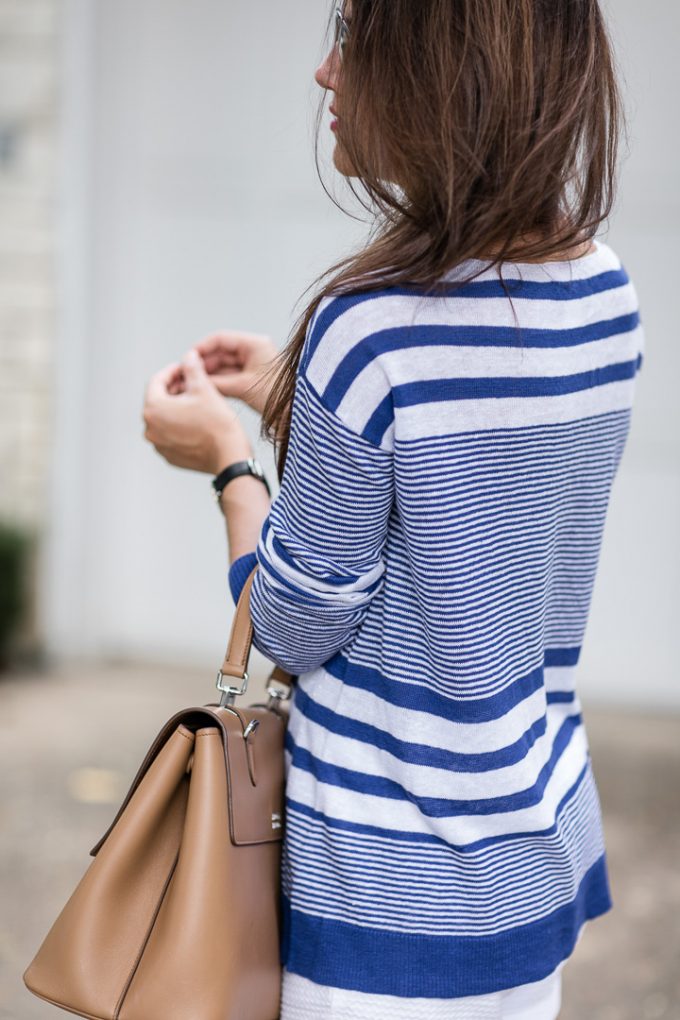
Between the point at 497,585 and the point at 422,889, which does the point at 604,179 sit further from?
the point at 422,889

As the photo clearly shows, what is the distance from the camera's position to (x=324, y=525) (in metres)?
1.00

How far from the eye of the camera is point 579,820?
121cm

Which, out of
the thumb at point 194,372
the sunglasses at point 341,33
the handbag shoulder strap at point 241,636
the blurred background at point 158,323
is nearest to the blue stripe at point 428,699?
the handbag shoulder strap at point 241,636

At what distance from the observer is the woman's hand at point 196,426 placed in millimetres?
1329

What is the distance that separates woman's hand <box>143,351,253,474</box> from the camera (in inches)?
52.3

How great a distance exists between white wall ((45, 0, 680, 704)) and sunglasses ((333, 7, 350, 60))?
11.2ft

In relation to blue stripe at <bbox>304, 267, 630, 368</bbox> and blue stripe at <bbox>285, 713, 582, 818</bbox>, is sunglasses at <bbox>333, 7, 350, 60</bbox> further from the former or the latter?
blue stripe at <bbox>285, 713, 582, 818</bbox>

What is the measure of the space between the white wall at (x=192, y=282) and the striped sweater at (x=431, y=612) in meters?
3.35

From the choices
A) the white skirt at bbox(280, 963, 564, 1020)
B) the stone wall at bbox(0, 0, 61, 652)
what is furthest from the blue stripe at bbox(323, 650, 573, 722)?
the stone wall at bbox(0, 0, 61, 652)

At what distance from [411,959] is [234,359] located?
80cm

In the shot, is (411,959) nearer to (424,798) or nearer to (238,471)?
(424,798)

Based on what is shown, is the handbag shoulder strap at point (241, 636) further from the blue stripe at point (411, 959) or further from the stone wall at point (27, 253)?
the stone wall at point (27, 253)

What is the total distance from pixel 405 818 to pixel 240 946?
19cm

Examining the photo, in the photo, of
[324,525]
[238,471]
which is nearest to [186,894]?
[324,525]
